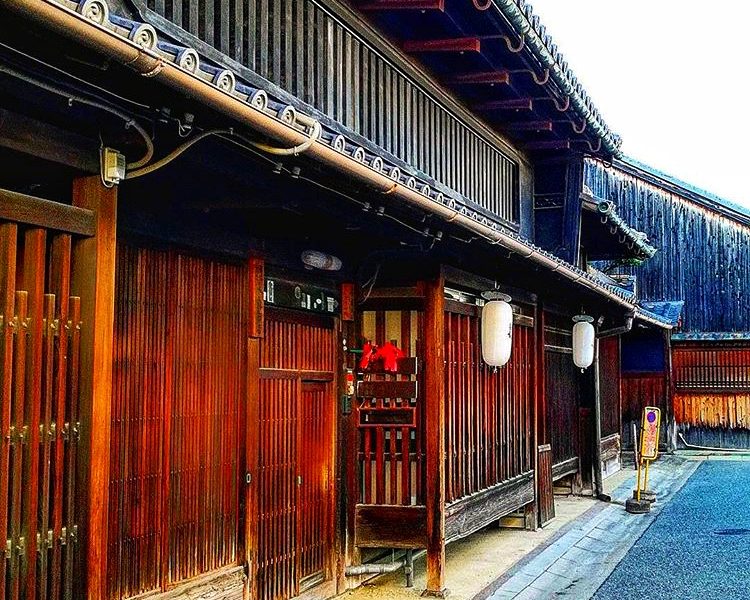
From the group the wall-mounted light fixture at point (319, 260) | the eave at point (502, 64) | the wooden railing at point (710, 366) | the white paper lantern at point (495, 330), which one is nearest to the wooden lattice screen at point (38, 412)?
the wall-mounted light fixture at point (319, 260)

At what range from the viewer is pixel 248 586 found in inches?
329

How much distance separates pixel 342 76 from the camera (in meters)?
8.93

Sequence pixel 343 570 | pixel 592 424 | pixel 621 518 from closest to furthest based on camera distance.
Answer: pixel 343 570 → pixel 621 518 → pixel 592 424

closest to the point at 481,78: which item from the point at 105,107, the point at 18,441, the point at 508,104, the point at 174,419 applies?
the point at 508,104

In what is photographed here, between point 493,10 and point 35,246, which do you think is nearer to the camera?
point 35,246

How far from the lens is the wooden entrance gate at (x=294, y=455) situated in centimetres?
879

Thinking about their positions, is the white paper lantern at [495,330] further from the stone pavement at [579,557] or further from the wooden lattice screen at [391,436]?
the stone pavement at [579,557]

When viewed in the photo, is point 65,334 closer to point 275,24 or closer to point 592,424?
point 275,24

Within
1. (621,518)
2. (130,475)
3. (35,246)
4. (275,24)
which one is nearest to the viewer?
(35,246)

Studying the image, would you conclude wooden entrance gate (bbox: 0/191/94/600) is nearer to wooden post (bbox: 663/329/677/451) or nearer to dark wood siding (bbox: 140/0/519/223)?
dark wood siding (bbox: 140/0/519/223)

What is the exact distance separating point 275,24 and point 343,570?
20.1 ft

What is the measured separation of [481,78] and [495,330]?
3426mm

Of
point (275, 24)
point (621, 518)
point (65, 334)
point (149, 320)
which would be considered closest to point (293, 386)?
point (149, 320)

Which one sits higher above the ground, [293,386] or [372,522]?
[293,386]
